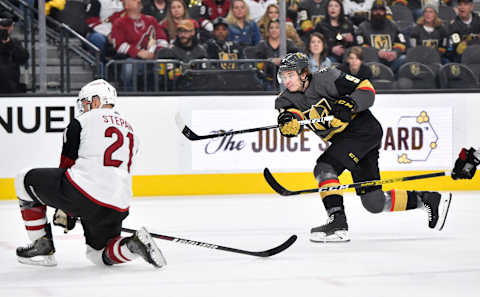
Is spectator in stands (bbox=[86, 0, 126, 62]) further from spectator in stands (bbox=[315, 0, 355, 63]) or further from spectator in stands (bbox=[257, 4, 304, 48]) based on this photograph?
spectator in stands (bbox=[315, 0, 355, 63])

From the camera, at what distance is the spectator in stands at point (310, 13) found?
8472 millimetres

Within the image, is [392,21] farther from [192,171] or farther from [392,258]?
[392,258]

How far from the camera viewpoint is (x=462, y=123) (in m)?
7.59

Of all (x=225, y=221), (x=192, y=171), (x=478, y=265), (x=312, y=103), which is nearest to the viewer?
(x=478, y=265)

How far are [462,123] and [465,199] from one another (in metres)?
1.01

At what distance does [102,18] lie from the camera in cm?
812

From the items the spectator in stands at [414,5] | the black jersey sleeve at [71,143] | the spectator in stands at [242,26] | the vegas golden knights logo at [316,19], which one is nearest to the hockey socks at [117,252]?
the black jersey sleeve at [71,143]

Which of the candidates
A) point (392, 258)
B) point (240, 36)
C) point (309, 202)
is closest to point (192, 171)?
point (309, 202)

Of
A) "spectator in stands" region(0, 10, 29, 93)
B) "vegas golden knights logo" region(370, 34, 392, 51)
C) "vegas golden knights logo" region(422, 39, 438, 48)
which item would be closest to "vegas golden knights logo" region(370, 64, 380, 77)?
"vegas golden knights logo" region(370, 34, 392, 51)

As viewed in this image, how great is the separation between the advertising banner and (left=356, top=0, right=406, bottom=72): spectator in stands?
3.18 ft

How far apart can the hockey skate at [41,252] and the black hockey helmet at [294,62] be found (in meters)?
1.55

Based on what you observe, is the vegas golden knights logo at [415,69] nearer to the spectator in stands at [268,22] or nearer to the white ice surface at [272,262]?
the spectator in stands at [268,22]

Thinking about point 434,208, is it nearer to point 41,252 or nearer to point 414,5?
point 41,252

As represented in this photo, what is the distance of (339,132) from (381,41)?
13.5 ft
